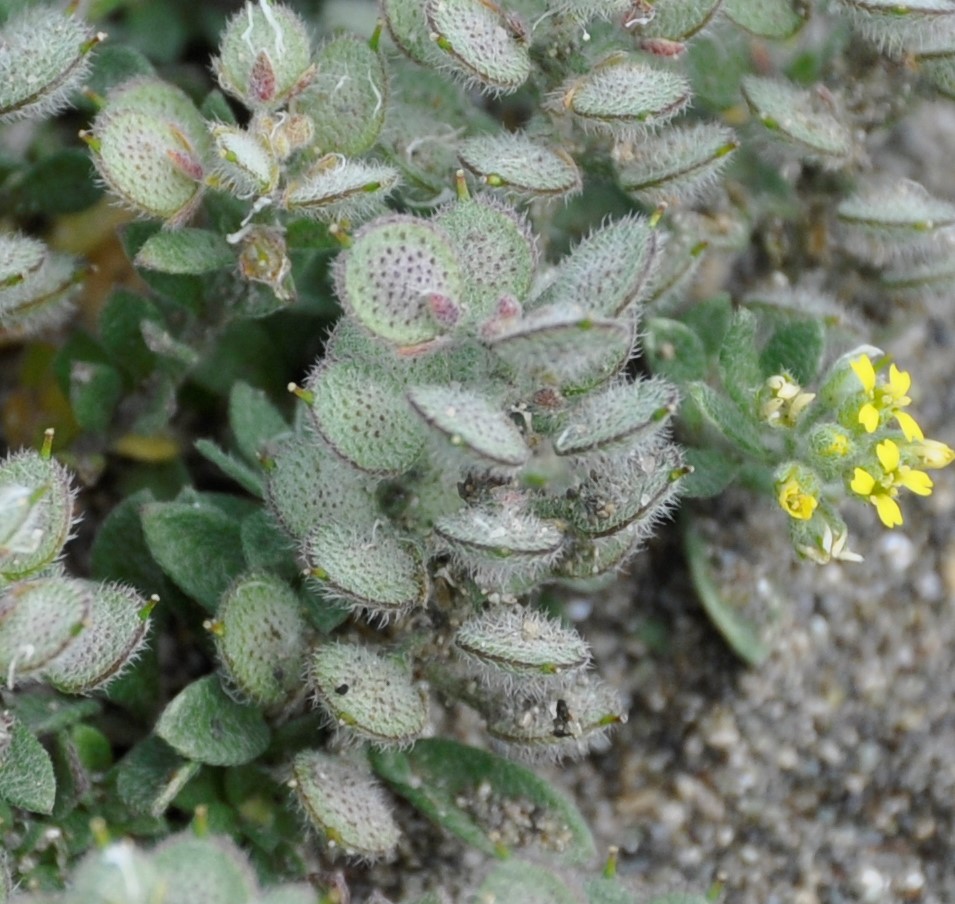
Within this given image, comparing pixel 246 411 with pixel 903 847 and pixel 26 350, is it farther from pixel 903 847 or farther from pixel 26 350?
pixel 903 847

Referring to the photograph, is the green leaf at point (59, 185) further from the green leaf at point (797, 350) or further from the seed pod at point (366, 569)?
the green leaf at point (797, 350)

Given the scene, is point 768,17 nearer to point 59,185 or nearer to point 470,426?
point 470,426

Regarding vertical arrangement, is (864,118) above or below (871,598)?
above

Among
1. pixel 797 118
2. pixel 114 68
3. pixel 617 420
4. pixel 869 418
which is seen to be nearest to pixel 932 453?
pixel 869 418

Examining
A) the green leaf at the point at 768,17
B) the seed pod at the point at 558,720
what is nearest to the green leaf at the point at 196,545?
the seed pod at the point at 558,720

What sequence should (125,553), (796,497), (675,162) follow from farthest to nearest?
(125,553) < (675,162) < (796,497)

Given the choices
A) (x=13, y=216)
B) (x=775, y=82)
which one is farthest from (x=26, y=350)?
(x=775, y=82)

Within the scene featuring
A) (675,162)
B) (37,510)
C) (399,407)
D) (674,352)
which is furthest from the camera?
(674,352)
